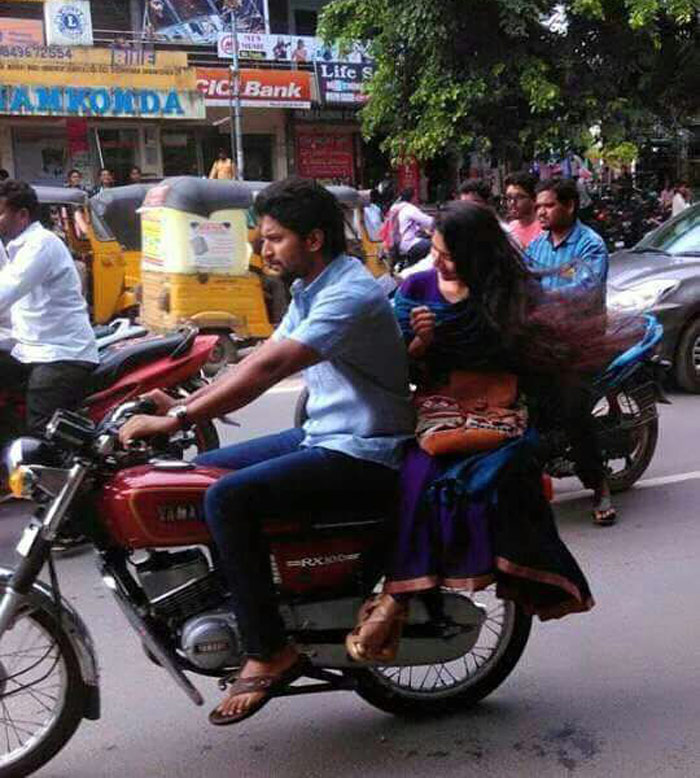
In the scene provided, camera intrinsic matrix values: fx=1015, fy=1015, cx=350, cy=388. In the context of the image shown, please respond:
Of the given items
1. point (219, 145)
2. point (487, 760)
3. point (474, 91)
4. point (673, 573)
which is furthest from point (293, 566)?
point (219, 145)

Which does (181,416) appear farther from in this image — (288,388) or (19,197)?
(288,388)

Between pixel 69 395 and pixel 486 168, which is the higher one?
pixel 486 168

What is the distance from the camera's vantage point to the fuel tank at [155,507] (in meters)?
2.63

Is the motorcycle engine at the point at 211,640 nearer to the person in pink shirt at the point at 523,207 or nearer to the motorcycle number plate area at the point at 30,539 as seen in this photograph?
the motorcycle number plate area at the point at 30,539

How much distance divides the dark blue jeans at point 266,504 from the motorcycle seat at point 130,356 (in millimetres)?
2281

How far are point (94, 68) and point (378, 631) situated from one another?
17.2 m

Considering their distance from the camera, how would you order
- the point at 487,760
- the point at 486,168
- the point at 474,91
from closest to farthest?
the point at 487,760, the point at 474,91, the point at 486,168

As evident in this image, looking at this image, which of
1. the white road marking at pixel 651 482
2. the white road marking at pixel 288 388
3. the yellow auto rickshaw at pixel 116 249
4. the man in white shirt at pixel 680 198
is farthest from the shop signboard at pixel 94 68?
the white road marking at pixel 651 482

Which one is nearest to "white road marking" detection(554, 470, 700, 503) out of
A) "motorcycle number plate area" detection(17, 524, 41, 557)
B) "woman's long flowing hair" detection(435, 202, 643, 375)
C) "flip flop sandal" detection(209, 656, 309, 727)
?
"woman's long flowing hair" detection(435, 202, 643, 375)

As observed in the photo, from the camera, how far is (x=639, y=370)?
209 inches

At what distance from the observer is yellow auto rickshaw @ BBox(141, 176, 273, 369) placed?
921cm

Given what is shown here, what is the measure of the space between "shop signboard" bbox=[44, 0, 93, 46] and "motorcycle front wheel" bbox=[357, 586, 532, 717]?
1714 cm

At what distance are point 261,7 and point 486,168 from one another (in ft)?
22.0

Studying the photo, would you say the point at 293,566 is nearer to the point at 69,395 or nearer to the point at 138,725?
the point at 138,725
